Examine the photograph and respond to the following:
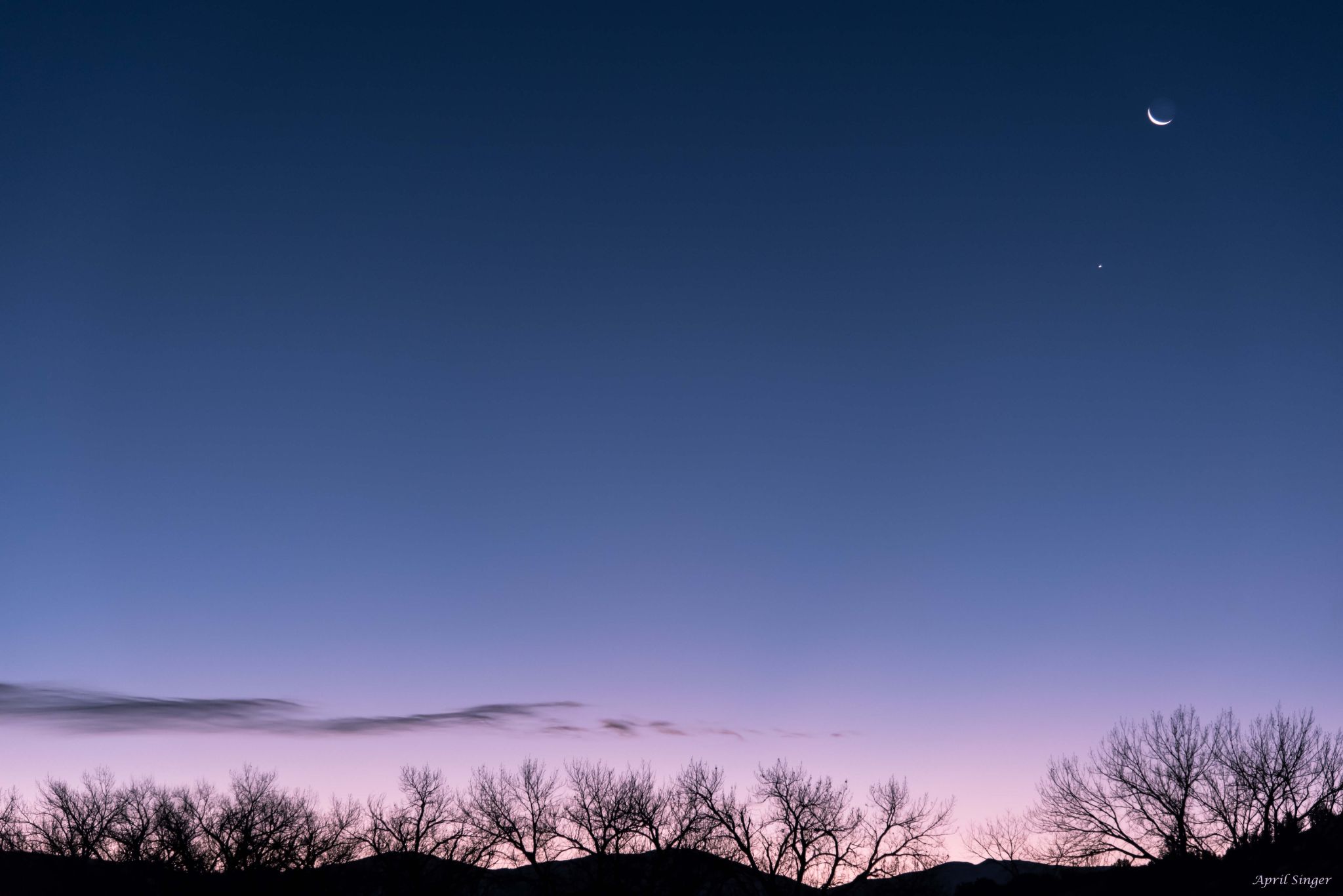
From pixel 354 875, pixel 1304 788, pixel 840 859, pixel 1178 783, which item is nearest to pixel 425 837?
pixel 354 875

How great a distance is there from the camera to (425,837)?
6244cm

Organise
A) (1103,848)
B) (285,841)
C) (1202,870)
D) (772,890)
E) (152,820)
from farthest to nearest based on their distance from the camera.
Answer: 1. (152,820)
2. (285,841)
3. (772,890)
4. (1103,848)
5. (1202,870)

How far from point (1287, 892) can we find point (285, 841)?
57165 millimetres

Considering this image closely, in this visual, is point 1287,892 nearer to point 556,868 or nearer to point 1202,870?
point 1202,870

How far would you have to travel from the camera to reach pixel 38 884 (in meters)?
64.1

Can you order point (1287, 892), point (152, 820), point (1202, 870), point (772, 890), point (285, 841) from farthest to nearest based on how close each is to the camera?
point (152, 820)
point (285, 841)
point (772, 890)
point (1202, 870)
point (1287, 892)

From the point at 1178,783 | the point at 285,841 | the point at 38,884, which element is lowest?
the point at 38,884

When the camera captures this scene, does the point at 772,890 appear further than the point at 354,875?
No

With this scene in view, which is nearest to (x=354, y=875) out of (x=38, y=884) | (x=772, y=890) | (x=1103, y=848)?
(x=38, y=884)

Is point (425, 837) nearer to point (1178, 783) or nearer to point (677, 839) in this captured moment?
point (677, 839)

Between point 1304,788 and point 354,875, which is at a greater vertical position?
point 1304,788

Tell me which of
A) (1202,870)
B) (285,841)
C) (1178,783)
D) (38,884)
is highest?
(1178,783)

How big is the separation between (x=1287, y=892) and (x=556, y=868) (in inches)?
1750

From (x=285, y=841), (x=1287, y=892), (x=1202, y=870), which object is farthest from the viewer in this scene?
(x=285, y=841)
